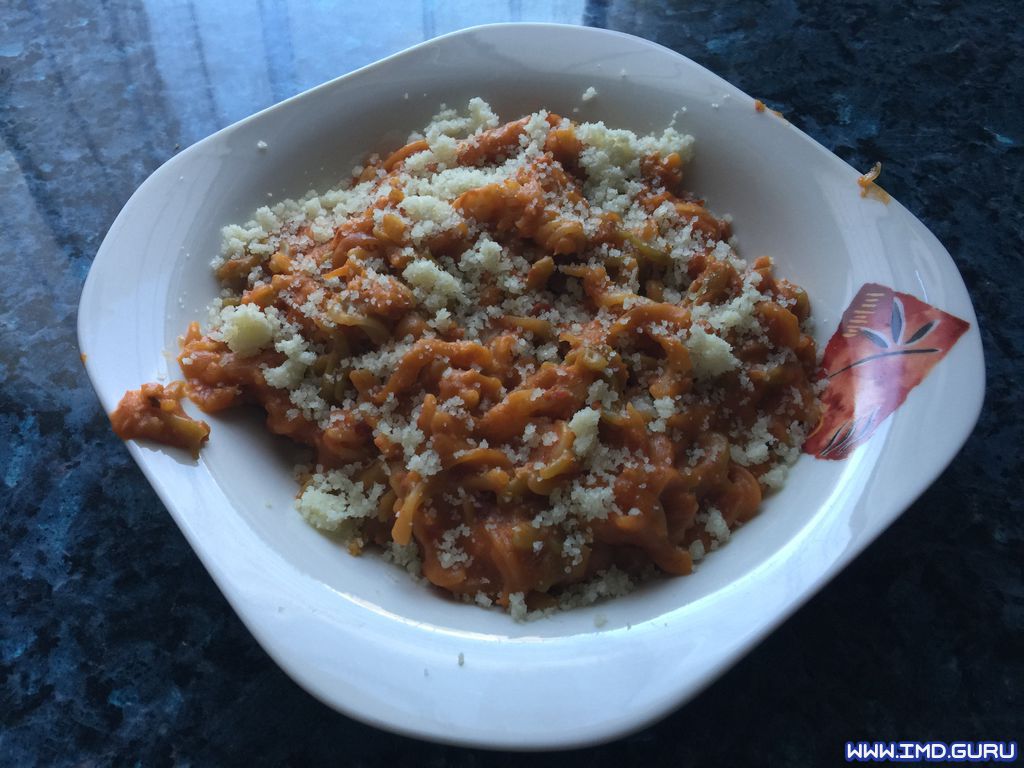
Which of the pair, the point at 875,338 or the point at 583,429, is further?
the point at 875,338

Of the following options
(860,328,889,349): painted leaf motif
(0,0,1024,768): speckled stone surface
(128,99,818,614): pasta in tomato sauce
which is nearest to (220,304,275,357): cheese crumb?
(128,99,818,614): pasta in tomato sauce

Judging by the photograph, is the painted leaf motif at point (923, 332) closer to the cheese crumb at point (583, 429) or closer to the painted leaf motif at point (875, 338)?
the painted leaf motif at point (875, 338)

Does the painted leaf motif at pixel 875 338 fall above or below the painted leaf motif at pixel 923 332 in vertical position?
below

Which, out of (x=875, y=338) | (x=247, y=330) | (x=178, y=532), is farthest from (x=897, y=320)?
(x=178, y=532)

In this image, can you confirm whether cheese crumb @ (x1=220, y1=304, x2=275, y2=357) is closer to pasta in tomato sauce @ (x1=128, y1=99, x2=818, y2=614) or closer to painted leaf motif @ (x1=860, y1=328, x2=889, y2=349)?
pasta in tomato sauce @ (x1=128, y1=99, x2=818, y2=614)

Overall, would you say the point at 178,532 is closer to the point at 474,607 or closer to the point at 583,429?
the point at 474,607

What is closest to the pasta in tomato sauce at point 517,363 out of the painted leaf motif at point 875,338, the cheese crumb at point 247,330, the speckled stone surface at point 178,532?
the cheese crumb at point 247,330
